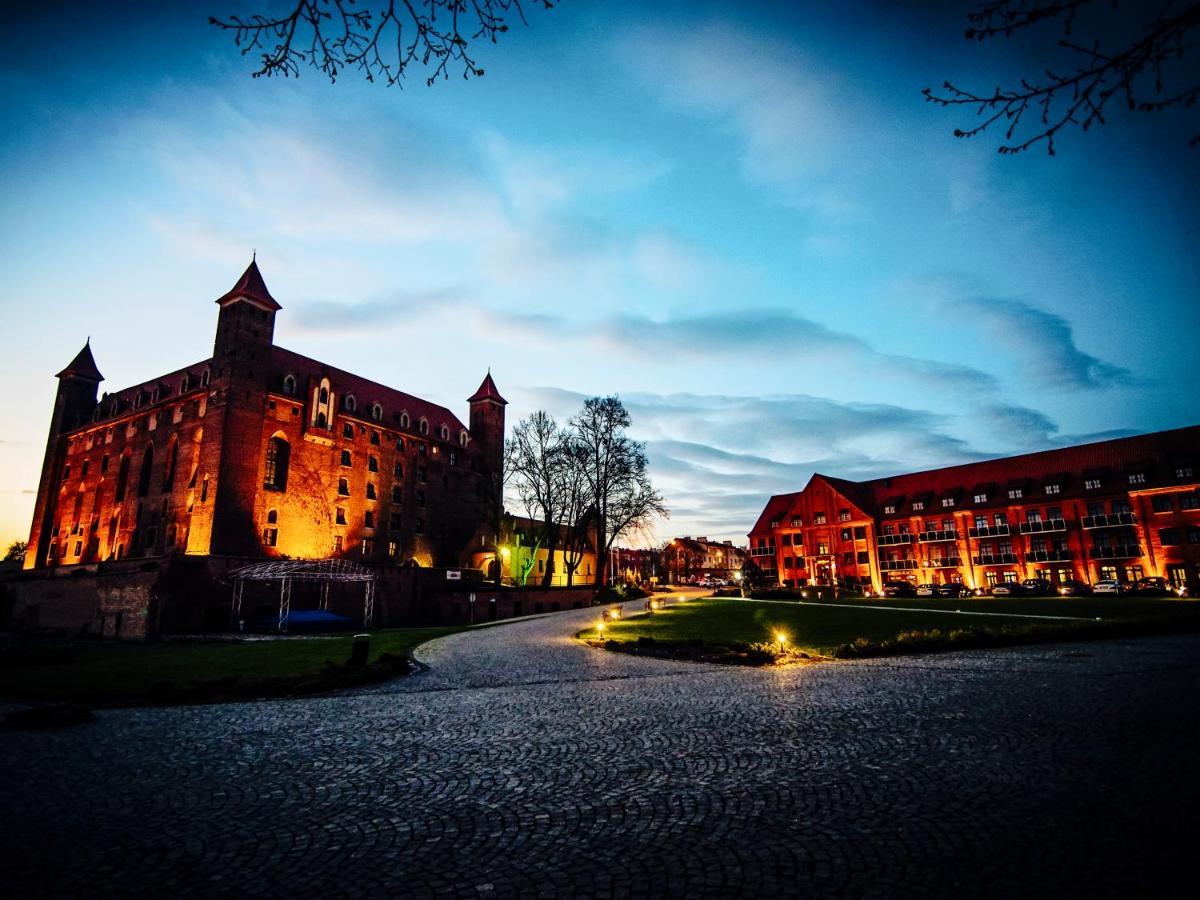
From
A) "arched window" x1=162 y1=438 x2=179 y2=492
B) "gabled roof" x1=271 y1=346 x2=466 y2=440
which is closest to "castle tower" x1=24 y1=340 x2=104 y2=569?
"arched window" x1=162 y1=438 x2=179 y2=492

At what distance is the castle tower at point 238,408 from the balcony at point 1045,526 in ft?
240

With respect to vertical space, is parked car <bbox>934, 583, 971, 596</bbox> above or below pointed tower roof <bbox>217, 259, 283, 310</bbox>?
below

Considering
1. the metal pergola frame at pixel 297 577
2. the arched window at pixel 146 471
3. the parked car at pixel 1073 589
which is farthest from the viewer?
the arched window at pixel 146 471

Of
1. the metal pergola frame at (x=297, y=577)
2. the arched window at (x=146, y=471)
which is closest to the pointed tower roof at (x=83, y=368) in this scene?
the arched window at (x=146, y=471)

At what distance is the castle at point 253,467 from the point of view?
160 ft

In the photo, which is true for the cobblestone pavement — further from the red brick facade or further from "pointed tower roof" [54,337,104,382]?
"pointed tower roof" [54,337,104,382]

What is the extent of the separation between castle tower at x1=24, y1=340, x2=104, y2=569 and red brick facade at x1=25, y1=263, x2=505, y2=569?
14cm

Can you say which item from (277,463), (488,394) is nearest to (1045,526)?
(488,394)

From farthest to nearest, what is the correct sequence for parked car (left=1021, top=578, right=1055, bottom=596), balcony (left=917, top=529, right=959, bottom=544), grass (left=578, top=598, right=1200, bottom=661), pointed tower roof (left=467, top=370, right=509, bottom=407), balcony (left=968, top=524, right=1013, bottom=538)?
pointed tower roof (left=467, top=370, right=509, bottom=407), balcony (left=917, top=529, right=959, bottom=544), balcony (left=968, top=524, right=1013, bottom=538), parked car (left=1021, top=578, right=1055, bottom=596), grass (left=578, top=598, right=1200, bottom=661)

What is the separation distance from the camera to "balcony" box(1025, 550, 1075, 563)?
2291 inches

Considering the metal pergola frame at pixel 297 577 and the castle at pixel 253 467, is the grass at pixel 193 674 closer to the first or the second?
the metal pergola frame at pixel 297 577

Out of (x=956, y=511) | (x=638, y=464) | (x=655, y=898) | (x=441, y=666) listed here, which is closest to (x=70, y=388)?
(x=638, y=464)

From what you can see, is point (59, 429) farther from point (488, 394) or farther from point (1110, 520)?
point (1110, 520)

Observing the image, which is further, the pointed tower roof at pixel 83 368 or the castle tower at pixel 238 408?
the pointed tower roof at pixel 83 368
